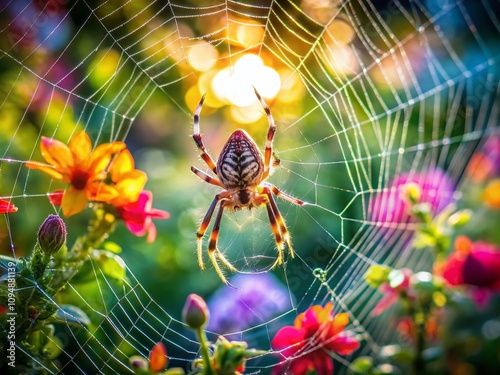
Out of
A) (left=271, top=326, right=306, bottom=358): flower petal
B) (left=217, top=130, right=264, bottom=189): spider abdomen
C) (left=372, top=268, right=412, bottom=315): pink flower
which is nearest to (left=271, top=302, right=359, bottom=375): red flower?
(left=271, top=326, right=306, bottom=358): flower petal

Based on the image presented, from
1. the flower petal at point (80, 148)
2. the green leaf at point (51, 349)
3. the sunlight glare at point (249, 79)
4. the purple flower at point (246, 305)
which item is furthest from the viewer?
the sunlight glare at point (249, 79)

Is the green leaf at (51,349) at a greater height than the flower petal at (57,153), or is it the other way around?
the flower petal at (57,153)

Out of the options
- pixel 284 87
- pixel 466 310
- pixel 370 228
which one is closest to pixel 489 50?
pixel 284 87

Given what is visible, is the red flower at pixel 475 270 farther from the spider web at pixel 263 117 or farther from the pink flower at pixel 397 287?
the spider web at pixel 263 117

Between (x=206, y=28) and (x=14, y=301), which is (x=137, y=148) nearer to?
(x=206, y=28)

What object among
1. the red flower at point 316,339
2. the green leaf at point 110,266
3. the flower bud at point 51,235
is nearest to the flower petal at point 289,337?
the red flower at point 316,339

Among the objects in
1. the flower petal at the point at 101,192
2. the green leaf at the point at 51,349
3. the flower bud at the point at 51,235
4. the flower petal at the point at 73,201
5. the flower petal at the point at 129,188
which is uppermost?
the flower petal at the point at 129,188

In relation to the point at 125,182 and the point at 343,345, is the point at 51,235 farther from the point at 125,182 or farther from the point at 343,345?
the point at 343,345
